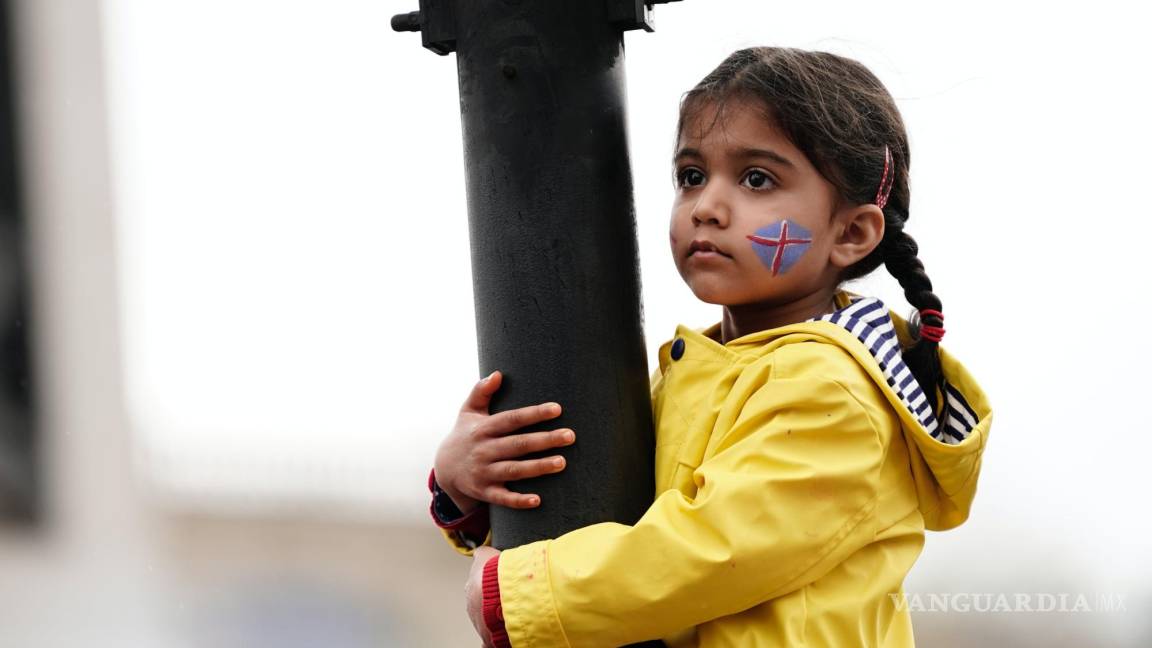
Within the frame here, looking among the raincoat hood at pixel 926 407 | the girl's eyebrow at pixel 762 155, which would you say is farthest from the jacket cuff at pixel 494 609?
the girl's eyebrow at pixel 762 155

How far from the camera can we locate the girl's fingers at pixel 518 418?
1.92 metres

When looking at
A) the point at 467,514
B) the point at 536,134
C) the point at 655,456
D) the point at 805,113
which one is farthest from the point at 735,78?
the point at 467,514

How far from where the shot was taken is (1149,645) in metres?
6.86

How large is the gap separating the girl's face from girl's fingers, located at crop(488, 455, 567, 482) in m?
0.43

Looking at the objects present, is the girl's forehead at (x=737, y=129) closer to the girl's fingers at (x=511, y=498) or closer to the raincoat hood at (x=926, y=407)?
the raincoat hood at (x=926, y=407)

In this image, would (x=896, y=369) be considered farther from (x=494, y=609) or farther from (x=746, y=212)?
(x=494, y=609)

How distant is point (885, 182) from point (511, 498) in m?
0.87

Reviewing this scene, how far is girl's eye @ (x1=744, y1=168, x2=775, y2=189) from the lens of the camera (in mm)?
2166

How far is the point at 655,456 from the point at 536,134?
1.78 ft

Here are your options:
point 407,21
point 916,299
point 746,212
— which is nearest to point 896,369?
point 916,299

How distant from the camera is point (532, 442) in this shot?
193 cm

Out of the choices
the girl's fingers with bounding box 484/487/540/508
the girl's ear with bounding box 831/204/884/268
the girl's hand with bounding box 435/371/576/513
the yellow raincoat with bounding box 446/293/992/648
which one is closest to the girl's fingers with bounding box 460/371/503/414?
the girl's hand with bounding box 435/371/576/513

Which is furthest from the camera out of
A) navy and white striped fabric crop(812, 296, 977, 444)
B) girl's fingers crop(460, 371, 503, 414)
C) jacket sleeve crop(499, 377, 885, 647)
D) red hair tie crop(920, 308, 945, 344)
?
red hair tie crop(920, 308, 945, 344)

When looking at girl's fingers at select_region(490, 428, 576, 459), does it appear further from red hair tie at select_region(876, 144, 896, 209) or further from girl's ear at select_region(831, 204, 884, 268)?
red hair tie at select_region(876, 144, 896, 209)
